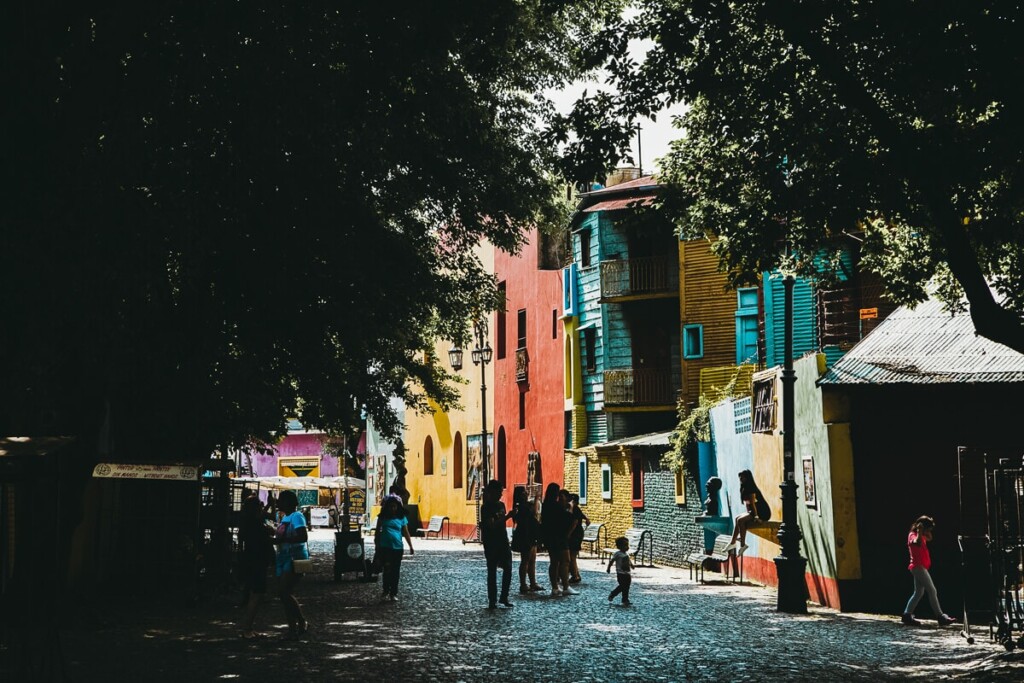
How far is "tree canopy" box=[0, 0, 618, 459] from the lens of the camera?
42.4ft

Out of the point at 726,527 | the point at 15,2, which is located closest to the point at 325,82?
the point at 15,2

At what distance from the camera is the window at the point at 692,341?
129 ft

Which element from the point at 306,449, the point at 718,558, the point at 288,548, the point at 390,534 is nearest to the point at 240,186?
the point at 288,548

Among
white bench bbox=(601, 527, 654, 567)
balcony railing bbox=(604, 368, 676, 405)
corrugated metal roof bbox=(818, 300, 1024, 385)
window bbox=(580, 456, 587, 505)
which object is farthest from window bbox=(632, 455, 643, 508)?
corrugated metal roof bbox=(818, 300, 1024, 385)

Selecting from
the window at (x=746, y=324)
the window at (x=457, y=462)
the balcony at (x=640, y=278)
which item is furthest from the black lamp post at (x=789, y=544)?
the window at (x=457, y=462)

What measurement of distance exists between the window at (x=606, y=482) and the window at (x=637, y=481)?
230 cm

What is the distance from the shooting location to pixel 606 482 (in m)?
39.8

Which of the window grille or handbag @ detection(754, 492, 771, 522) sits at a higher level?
the window grille

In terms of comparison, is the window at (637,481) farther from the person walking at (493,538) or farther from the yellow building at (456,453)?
the person walking at (493,538)

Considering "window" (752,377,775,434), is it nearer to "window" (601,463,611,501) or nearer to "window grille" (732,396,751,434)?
"window grille" (732,396,751,434)

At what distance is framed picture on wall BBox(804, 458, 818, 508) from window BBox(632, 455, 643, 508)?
14898 millimetres

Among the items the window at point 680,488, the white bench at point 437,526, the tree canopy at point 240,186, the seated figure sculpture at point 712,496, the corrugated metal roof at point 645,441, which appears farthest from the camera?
the white bench at point 437,526

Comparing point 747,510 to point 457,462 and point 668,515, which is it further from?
point 457,462

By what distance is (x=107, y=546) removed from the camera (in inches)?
997
